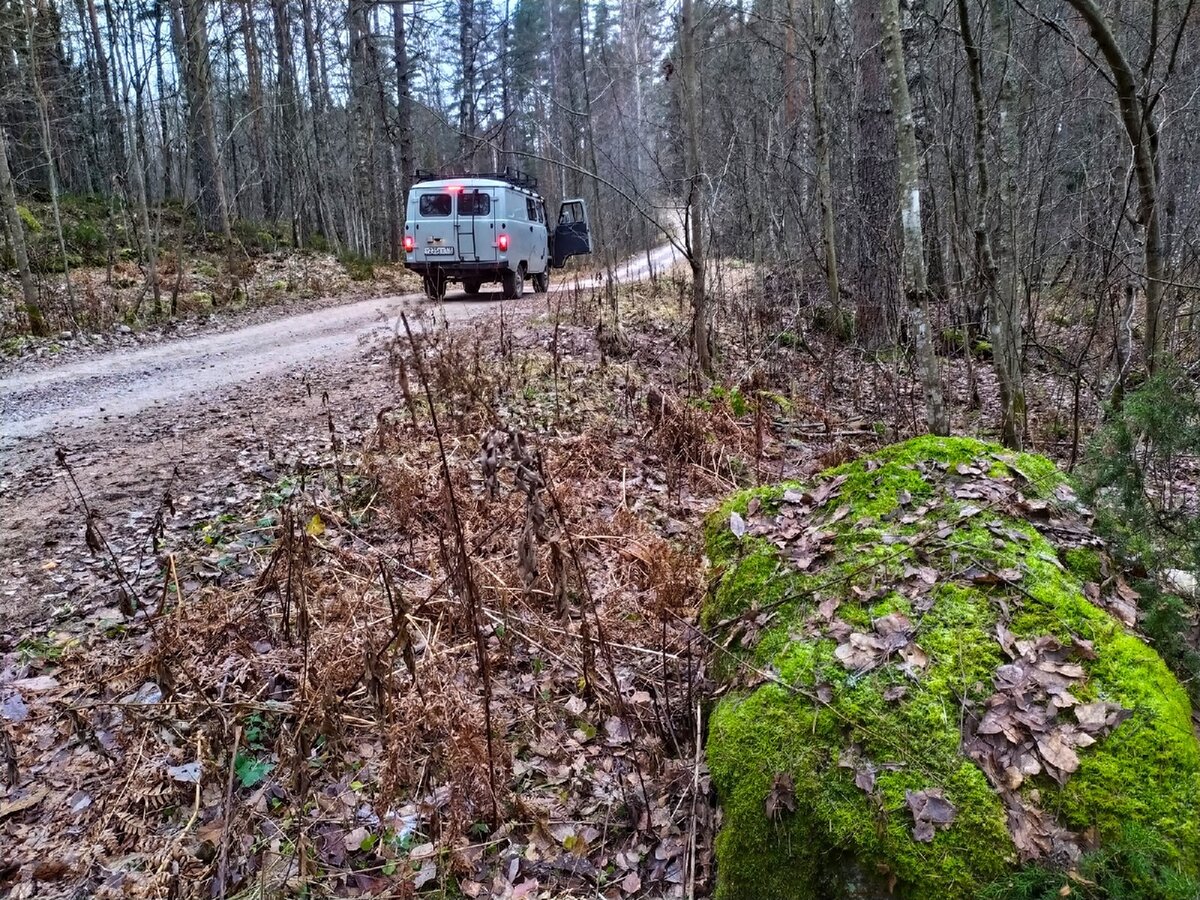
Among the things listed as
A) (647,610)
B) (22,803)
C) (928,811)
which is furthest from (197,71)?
(928,811)

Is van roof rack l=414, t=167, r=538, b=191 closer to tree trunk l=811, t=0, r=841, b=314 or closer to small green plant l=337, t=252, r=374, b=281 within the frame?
small green plant l=337, t=252, r=374, b=281

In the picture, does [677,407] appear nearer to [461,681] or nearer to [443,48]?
[461,681]

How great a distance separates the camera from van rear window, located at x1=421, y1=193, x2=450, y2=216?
13.9 m

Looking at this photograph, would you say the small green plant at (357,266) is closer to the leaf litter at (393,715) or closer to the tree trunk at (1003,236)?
the leaf litter at (393,715)

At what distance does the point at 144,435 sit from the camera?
6.68m

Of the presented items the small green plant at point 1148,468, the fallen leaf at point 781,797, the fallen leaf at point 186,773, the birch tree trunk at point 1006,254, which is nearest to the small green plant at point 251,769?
the fallen leaf at point 186,773

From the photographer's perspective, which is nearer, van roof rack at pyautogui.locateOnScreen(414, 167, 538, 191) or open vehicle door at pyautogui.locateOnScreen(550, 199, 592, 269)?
van roof rack at pyautogui.locateOnScreen(414, 167, 538, 191)

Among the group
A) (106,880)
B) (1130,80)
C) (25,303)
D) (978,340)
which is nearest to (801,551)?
(106,880)

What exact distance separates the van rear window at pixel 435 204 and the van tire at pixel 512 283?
166cm

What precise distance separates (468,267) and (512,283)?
3.16 feet

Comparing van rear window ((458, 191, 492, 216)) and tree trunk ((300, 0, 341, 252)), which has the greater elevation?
tree trunk ((300, 0, 341, 252))

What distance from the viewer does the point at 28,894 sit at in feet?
8.41

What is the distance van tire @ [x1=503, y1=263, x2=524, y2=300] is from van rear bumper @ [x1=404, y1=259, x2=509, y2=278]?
0.16m

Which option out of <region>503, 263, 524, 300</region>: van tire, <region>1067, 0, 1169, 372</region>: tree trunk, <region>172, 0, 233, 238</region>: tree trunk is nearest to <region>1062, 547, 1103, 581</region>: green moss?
<region>1067, 0, 1169, 372</region>: tree trunk
